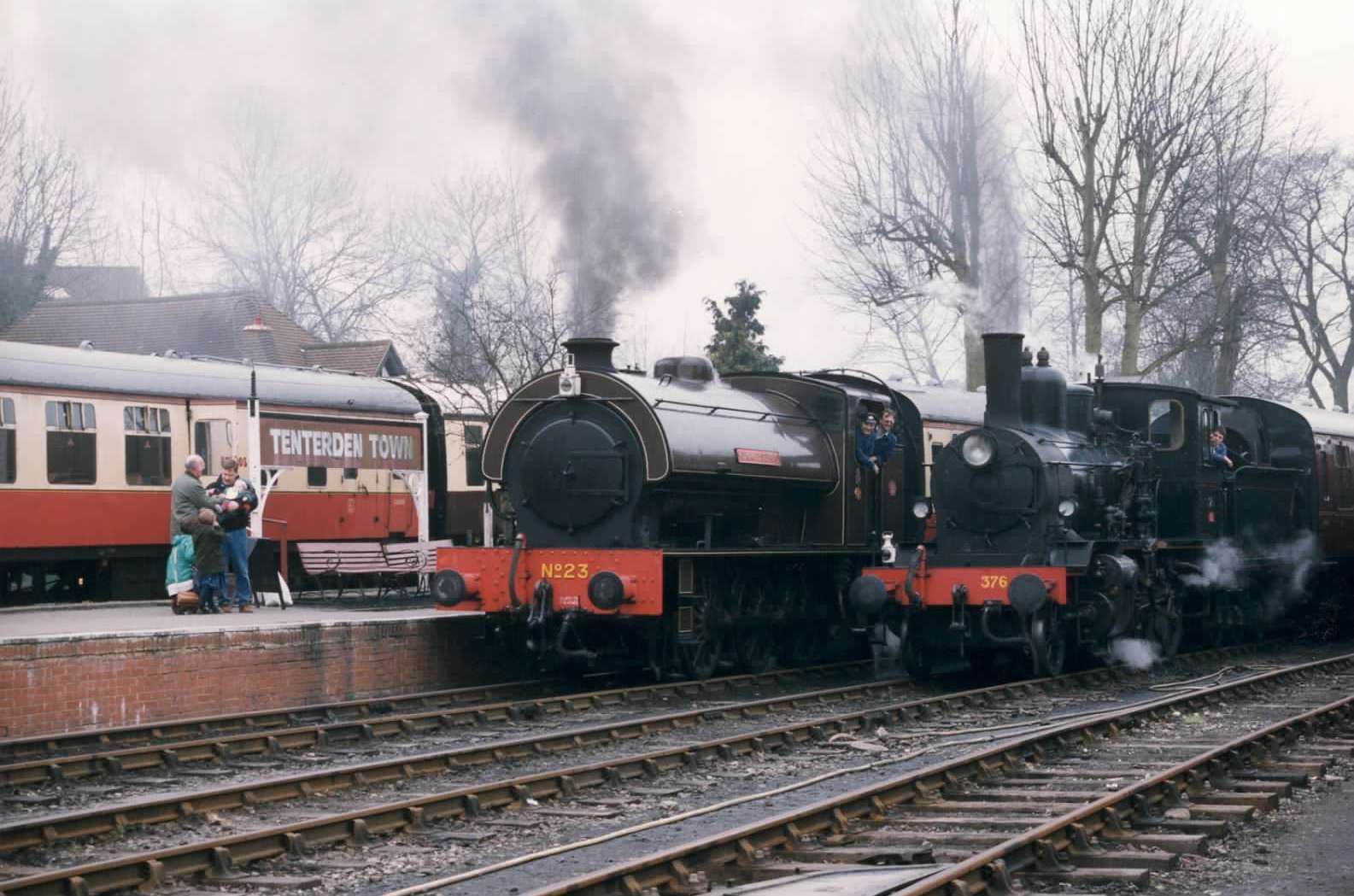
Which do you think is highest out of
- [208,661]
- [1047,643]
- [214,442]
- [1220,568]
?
[214,442]

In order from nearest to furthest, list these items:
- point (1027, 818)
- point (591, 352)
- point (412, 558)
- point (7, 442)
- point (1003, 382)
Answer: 1. point (1027, 818)
2. point (591, 352)
3. point (1003, 382)
4. point (7, 442)
5. point (412, 558)

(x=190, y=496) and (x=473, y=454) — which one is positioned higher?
(x=473, y=454)

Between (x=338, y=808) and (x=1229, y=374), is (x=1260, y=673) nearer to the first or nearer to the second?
(x=338, y=808)

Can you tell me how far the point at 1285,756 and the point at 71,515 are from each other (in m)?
13.0

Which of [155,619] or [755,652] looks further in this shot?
[755,652]

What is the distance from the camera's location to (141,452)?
19.1 metres

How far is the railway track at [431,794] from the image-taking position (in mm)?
7297

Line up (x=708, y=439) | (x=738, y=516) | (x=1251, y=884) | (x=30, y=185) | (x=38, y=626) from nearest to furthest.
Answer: (x=1251, y=884)
(x=38, y=626)
(x=708, y=439)
(x=738, y=516)
(x=30, y=185)

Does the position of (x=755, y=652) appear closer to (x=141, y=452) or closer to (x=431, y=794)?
(x=431, y=794)

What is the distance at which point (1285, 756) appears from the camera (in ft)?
35.5

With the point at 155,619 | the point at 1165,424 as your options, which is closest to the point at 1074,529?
the point at 1165,424

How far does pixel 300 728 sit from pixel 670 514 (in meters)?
4.21

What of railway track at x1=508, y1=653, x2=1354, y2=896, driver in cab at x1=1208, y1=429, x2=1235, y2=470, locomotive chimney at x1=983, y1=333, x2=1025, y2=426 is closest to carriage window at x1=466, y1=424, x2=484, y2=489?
locomotive chimney at x1=983, y1=333, x2=1025, y2=426

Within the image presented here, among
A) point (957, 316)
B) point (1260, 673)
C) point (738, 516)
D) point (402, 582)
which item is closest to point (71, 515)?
point (402, 582)
